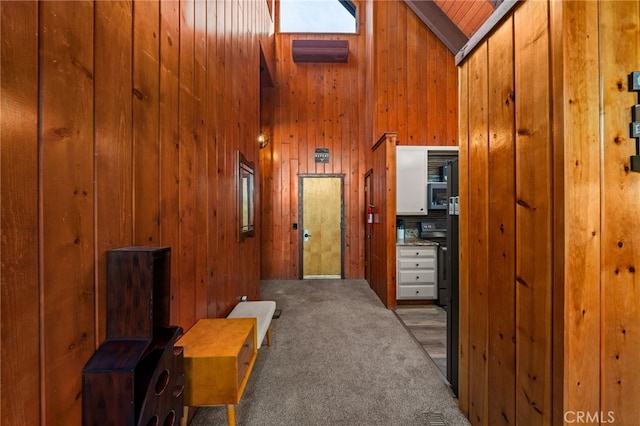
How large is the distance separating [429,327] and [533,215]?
2.31 metres

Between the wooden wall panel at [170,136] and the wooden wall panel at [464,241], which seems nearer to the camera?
the wooden wall panel at [170,136]

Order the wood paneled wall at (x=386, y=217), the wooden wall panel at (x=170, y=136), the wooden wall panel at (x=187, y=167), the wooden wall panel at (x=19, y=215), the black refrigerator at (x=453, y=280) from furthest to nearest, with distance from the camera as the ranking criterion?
the wood paneled wall at (x=386, y=217), the black refrigerator at (x=453, y=280), the wooden wall panel at (x=187, y=167), the wooden wall panel at (x=170, y=136), the wooden wall panel at (x=19, y=215)

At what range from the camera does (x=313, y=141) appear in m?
5.12

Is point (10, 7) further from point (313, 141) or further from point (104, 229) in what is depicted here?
point (313, 141)

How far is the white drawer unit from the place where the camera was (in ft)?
12.0

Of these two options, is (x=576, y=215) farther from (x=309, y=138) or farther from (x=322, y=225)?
(x=309, y=138)

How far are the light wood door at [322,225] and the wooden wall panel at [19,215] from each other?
14.4 feet

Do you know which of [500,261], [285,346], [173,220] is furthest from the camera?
[285,346]

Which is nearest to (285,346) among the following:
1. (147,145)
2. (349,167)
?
(147,145)

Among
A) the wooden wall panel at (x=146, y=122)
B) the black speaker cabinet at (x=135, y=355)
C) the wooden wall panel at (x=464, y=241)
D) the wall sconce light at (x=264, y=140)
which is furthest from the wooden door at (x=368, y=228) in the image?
the black speaker cabinet at (x=135, y=355)

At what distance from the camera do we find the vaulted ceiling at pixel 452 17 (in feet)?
10.9

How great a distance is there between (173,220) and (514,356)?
73.4 inches

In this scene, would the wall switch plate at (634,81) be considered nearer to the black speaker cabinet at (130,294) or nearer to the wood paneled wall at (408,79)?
the black speaker cabinet at (130,294)

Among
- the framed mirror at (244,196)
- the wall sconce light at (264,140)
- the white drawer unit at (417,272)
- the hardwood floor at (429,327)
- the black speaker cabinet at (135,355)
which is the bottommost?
the hardwood floor at (429,327)
